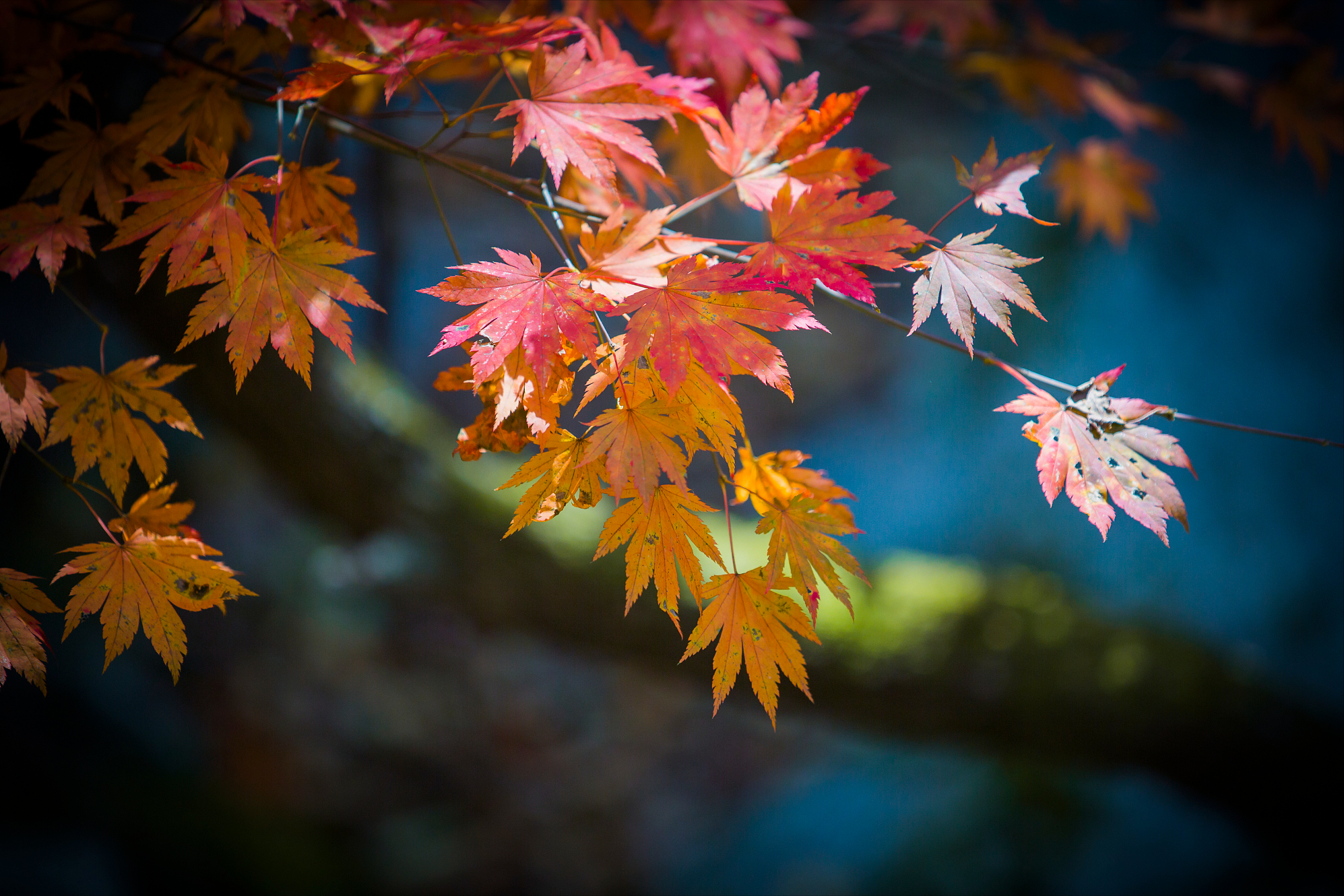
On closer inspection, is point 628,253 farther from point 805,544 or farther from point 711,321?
point 805,544

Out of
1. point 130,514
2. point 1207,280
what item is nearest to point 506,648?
point 130,514

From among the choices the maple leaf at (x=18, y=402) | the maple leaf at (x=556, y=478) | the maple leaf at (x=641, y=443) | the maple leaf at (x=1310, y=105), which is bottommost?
the maple leaf at (x=18, y=402)

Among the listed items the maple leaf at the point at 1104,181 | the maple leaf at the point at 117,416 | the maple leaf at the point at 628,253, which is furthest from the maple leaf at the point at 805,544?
the maple leaf at the point at 1104,181

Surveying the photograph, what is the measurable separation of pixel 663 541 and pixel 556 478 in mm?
122

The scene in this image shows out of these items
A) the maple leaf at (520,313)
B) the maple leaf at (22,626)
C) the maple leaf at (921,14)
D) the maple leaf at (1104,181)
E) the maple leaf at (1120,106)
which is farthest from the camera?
the maple leaf at (1104,181)

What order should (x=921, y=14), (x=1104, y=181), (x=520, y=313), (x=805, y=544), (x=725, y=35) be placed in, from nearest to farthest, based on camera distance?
(x=520, y=313) → (x=805, y=544) → (x=725, y=35) → (x=921, y=14) → (x=1104, y=181)

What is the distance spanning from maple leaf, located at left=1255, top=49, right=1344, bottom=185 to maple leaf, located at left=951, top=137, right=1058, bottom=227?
4.36 ft

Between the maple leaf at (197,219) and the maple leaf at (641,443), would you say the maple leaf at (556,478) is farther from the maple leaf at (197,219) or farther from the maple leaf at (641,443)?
the maple leaf at (197,219)

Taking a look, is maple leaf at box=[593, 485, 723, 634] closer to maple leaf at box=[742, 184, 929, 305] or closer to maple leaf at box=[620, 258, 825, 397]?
maple leaf at box=[620, 258, 825, 397]

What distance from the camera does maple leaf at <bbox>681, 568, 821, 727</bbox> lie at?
2.11 ft

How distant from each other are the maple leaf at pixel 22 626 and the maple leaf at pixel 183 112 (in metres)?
0.48

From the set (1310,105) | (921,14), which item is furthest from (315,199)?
(1310,105)

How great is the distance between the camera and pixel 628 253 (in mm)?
594

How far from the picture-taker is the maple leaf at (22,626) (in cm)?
64
